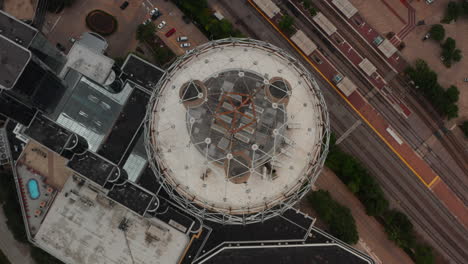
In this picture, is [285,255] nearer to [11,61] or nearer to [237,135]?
[237,135]

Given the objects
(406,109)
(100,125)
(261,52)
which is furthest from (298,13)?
(100,125)

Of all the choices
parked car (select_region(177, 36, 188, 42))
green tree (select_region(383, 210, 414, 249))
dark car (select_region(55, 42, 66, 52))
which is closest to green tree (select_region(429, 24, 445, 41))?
green tree (select_region(383, 210, 414, 249))

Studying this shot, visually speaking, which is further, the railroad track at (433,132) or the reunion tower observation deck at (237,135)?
the railroad track at (433,132)

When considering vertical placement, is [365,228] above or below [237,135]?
below

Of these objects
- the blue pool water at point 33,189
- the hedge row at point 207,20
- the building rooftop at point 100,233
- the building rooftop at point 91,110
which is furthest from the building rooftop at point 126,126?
the hedge row at point 207,20

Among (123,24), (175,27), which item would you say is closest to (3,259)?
(123,24)

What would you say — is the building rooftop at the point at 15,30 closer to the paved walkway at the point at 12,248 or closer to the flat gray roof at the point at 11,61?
the flat gray roof at the point at 11,61
